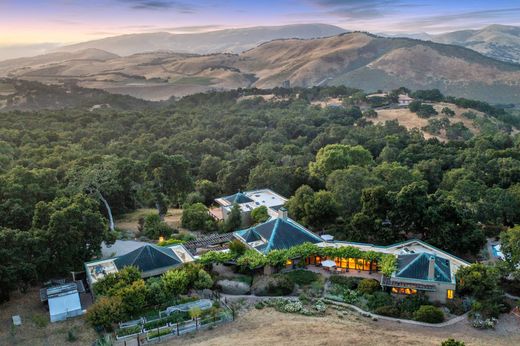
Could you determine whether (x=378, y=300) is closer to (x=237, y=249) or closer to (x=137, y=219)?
(x=237, y=249)

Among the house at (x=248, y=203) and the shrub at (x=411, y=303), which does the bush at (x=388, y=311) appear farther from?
the house at (x=248, y=203)

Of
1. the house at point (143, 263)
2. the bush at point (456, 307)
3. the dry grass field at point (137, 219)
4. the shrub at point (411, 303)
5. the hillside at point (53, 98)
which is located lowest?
the dry grass field at point (137, 219)

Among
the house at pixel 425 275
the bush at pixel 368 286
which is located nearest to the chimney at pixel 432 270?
the house at pixel 425 275

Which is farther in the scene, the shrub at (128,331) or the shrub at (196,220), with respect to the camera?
the shrub at (196,220)

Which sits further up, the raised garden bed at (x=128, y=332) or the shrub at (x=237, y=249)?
the shrub at (x=237, y=249)

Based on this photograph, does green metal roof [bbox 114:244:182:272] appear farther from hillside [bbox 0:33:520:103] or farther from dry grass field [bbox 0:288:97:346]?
hillside [bbox 0:33:520:103]

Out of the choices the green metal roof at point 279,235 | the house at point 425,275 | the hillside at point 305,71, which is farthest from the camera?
the hillside at point 305,71

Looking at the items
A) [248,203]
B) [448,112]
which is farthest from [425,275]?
[448,112]
